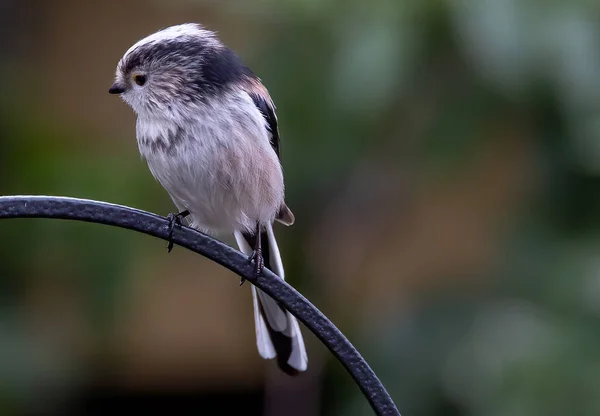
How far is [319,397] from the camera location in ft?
11.7

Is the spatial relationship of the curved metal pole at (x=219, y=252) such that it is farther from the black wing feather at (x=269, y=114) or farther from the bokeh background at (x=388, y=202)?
the bokeh background at (x=388, y=202)

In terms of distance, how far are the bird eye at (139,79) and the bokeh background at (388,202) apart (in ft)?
1.96

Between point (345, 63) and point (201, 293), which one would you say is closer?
point (345, 63)

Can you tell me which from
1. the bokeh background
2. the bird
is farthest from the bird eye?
the bokeh background

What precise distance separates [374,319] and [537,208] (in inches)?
30.5

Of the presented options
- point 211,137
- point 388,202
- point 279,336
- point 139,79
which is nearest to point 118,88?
point 139,79

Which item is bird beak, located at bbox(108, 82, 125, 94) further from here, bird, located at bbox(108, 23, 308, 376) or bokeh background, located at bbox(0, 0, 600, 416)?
bokeh background, located at bbox(0, 0, 600, 416)

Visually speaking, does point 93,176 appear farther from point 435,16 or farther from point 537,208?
point 537,208

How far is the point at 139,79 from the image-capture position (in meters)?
2.69

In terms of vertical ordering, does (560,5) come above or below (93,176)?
above

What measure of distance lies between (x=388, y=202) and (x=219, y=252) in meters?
1.85

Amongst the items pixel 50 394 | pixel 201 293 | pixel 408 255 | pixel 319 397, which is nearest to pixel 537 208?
pixel 319 397

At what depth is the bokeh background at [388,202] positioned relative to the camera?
2922 millimetres

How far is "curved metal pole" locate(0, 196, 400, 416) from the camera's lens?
1.74m
